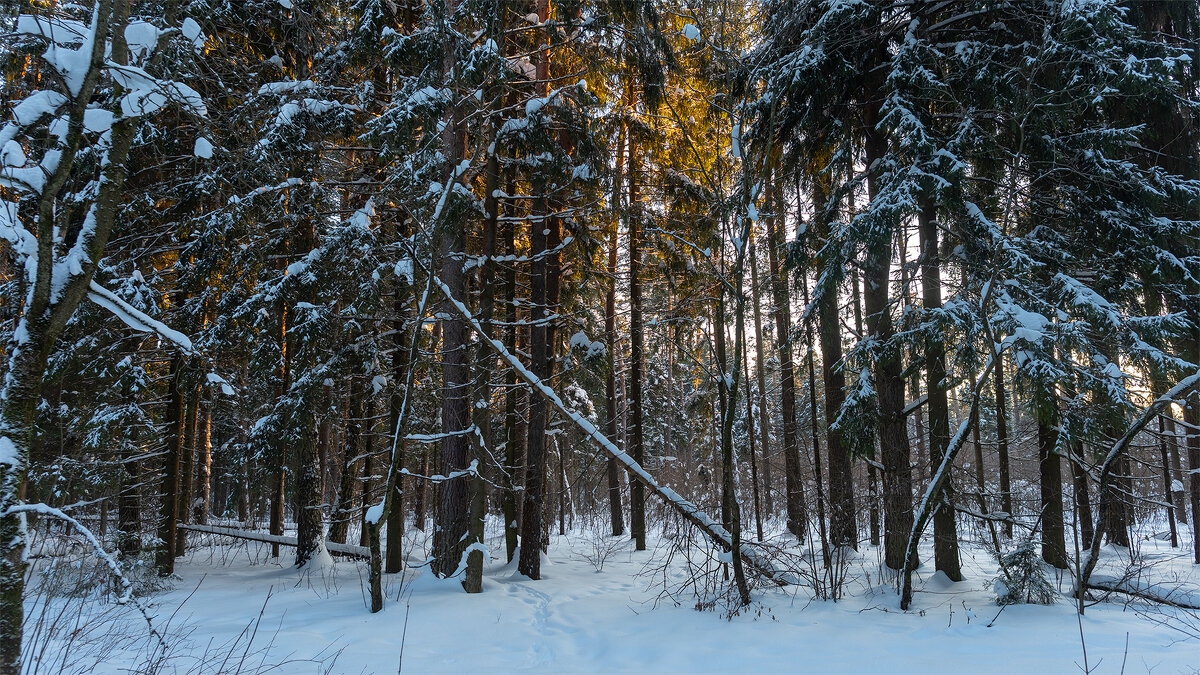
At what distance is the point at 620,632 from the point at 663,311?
6511mm

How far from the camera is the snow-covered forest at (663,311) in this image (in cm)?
520

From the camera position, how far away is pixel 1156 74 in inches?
256

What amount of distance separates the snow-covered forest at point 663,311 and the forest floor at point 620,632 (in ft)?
0.19

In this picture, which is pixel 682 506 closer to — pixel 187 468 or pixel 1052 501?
pixel 1052 501

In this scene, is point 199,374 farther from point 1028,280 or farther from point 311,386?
point 1028,280

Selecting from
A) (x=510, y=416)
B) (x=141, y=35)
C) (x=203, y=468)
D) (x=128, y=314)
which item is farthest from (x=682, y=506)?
(x=203, y=468)

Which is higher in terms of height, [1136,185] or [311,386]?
[1136,185]

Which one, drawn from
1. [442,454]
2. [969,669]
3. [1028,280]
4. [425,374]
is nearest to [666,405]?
[425,374]

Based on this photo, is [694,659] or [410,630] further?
[410,630]

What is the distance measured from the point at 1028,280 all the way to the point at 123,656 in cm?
969

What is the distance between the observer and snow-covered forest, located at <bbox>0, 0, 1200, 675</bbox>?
5199mm

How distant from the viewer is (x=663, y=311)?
1104 cm

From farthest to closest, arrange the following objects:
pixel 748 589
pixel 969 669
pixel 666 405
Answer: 1. pixel 666 405
2. pixel 748 589
3. pixel 969 669

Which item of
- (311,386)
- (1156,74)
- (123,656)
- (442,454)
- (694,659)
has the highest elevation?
(1156,74)
